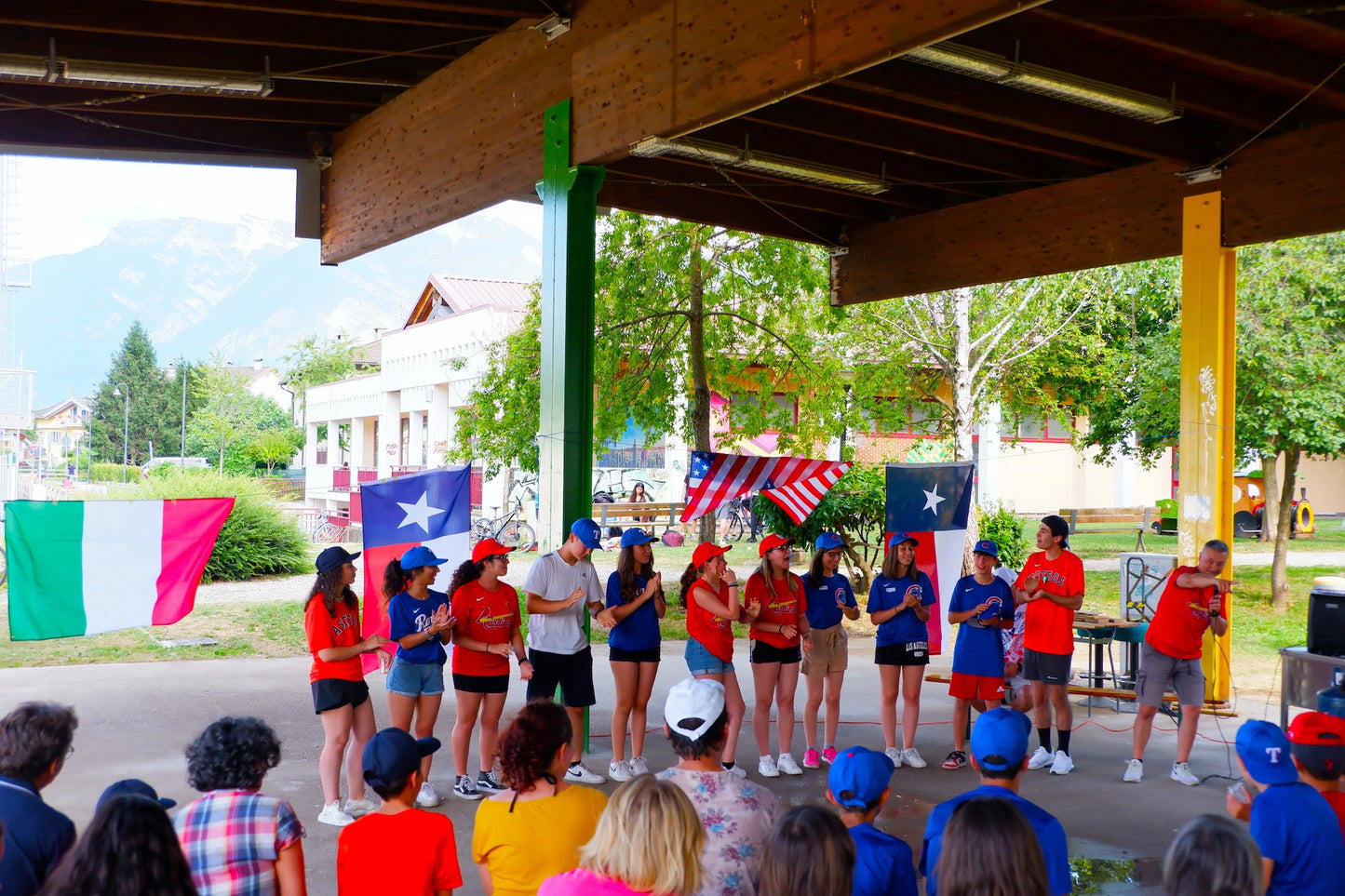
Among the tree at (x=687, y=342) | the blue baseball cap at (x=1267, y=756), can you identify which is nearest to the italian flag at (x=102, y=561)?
the blue baseball cap at (x=1267, y=756)

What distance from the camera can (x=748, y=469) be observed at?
9828 mm

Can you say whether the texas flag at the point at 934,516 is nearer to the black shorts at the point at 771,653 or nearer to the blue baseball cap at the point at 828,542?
the blue baseball cap at the point at 828,542

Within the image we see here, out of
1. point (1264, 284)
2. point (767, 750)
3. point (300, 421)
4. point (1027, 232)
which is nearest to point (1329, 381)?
point (1264, 284)

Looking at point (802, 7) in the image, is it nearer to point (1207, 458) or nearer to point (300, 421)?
point (1207, 458)

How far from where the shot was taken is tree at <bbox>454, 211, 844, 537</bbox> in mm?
15656

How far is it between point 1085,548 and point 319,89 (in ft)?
67.9

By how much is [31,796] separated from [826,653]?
18.0 feet

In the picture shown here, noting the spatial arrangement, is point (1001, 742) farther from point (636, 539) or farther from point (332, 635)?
point (636, 539)

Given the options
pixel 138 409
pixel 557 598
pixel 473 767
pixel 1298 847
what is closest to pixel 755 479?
pixel 557 598

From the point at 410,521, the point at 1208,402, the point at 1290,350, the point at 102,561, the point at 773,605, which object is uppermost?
the point at 1290,350

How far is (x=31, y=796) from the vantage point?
10.3ft

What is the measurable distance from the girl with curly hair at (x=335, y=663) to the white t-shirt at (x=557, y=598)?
3.83ft

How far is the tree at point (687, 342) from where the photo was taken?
51.4ft

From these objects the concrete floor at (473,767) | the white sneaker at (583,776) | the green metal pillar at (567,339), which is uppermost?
the green metal pillar at (567,339)
